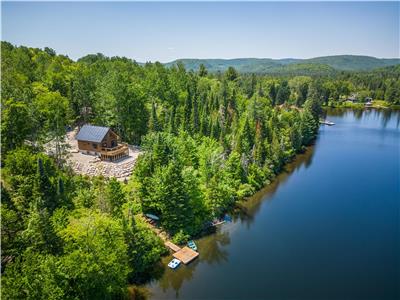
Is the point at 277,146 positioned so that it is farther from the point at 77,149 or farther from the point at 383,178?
the point at 77,149

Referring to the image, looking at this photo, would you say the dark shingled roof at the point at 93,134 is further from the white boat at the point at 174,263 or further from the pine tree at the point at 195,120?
the white boat at the point at 174,263

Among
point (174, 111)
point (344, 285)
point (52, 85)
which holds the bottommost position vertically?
point (344, 285)

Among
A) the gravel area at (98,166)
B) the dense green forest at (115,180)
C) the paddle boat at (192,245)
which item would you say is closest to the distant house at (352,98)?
the dense green forest at (115,180)

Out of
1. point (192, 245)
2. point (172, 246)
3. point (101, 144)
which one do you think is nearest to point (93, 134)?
point (101, 144)

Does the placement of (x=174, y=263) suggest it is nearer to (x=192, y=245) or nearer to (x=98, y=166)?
(x=192, y=245)

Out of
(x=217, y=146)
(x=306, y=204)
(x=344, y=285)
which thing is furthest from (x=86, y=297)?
(x=217, y=146)

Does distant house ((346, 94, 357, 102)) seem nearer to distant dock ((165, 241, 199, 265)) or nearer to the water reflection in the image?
the water reflection
